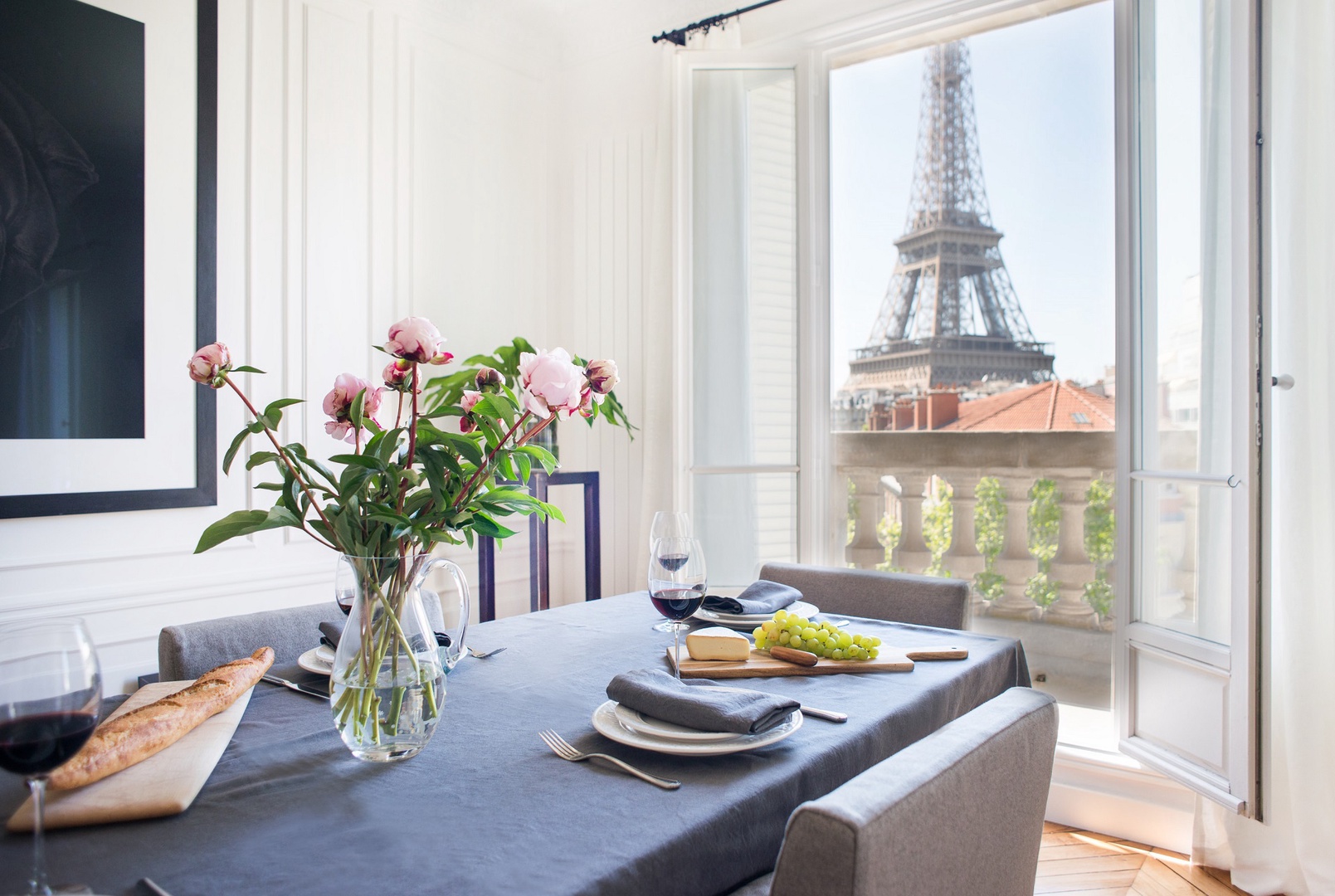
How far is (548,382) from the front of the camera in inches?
33.7

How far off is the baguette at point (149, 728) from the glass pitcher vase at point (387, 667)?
17cm

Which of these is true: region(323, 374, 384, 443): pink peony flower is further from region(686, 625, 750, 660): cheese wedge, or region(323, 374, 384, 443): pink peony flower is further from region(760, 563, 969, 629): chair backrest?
region(760, 563, 969, 629): chair backrest

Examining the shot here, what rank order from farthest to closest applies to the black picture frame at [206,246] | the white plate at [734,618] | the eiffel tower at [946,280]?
1. the eiffel tower at [946,280]
2. the black picture frame at [206,246]
3. the white plate at [734,618]

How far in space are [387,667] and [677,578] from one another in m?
0.48

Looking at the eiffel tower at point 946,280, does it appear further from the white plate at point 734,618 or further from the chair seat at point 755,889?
the chair seat at point 755,889

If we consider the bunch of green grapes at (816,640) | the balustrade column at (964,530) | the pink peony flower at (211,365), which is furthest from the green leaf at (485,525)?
the balustrade column at (964,530)

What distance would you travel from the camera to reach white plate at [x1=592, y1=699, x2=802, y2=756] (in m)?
0.90

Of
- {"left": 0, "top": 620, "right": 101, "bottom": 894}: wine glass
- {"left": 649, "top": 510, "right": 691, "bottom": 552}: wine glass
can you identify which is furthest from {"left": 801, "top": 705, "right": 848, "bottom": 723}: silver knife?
{"left": 0, "top": 620, "right": 101, "bottom": 894}: wine glass

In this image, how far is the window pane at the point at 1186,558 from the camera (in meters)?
1.98

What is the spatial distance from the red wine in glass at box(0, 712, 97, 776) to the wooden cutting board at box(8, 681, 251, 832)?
0.12 m

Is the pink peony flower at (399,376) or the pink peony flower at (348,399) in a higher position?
the pink peony flower at (399,376)

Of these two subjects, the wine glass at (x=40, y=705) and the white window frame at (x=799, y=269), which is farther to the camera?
the white window frame at (x=799, y=269)

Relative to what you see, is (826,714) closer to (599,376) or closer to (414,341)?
(599,376)

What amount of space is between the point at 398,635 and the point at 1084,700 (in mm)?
3362
